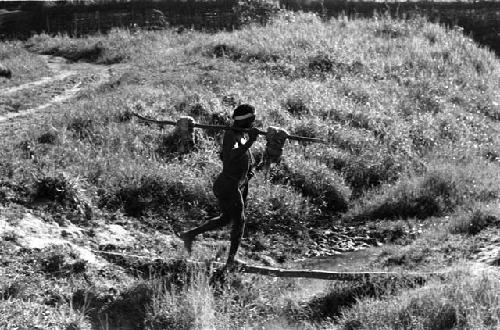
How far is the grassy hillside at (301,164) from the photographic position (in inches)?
249

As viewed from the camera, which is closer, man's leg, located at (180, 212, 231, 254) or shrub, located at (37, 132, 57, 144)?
man's leg, located at (180, 212, 231, 254)

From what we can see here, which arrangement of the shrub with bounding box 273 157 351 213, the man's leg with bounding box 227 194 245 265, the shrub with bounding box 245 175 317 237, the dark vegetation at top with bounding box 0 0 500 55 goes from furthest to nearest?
the dark vegetation at top with bounding box 0 0 500 55 < the shrub with bounding box 273 157 351 213 < the shrub with bounding box 245 175 317 237 < the man's leg with bounding box 227 194 245 265

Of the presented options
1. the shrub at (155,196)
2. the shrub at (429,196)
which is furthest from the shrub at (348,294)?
the shrub at (429,196)

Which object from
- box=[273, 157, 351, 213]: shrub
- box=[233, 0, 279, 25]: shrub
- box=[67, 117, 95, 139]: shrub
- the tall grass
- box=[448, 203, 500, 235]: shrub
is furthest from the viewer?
box=[233, 0, 279, 25]: shrub

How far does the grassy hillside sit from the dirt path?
0.68 metres

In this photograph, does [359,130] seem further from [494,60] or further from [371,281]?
[494,60]

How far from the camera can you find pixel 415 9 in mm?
22172

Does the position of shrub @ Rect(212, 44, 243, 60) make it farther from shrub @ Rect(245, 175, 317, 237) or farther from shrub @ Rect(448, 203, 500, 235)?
shrub @ Rect(448, 203, 500, 235)

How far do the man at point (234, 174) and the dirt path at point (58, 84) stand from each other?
656cm

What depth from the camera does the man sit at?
658cm

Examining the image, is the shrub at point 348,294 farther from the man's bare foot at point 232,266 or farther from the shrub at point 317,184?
the shrub at point 317,184

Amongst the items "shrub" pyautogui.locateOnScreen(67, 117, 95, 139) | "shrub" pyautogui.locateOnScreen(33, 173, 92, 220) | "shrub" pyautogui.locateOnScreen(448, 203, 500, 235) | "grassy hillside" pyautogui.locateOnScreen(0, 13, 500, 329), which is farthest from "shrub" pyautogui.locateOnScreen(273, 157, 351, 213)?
"shrub" pyautogui.locateOnScreen(33, 173, 92, 220)

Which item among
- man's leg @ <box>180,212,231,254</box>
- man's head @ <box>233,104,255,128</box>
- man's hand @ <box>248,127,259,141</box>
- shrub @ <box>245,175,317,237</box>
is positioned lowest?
shrub @ <box>245,175,317,237</box>

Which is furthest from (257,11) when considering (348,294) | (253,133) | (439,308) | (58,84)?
(439,308)
